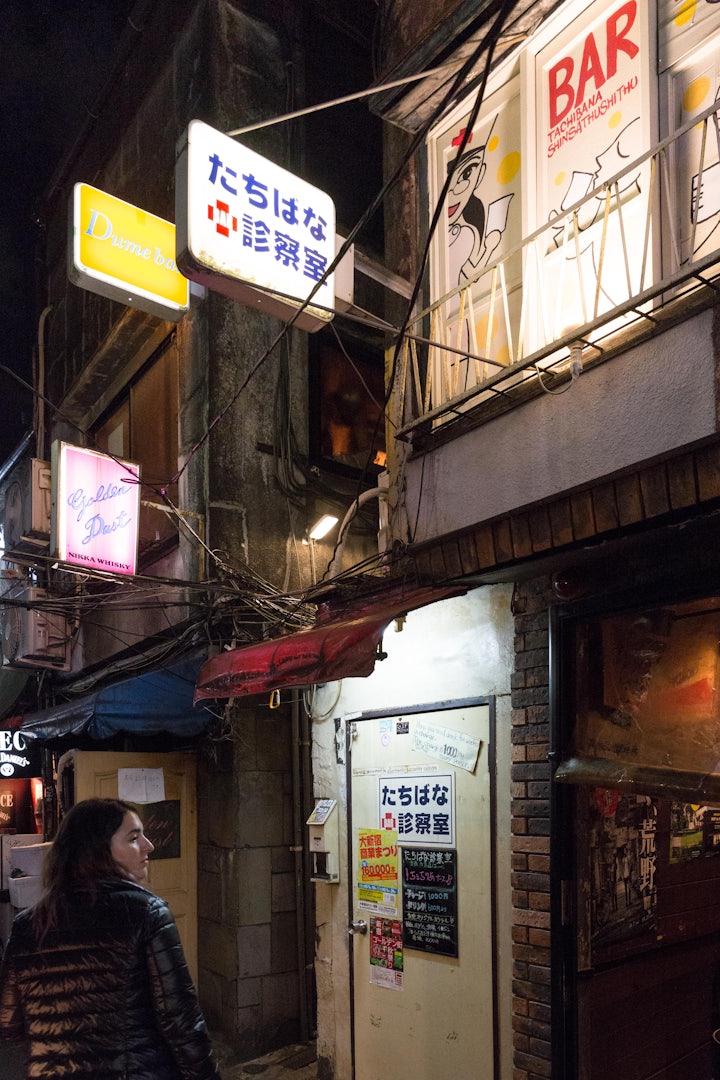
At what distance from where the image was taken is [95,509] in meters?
9.80

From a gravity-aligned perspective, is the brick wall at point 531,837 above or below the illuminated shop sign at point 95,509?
below

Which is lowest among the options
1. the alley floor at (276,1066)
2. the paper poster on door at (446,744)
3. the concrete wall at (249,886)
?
the alley floor at (276,1066)

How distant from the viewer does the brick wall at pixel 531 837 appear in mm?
4994

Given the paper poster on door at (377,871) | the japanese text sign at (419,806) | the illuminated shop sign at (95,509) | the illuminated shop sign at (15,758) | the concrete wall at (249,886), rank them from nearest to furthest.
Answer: the japanese text sign at (419,806)
the paper poster on door at (377,871)
the concrete wall at (249,886)
the illuminated shop sign at (95,509)
the illuminated shop sign at (15,758)

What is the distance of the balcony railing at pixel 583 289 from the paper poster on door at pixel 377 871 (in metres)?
3.43

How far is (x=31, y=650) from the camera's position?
1283 centimetres

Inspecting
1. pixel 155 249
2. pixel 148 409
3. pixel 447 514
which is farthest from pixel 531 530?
pixel 148 409

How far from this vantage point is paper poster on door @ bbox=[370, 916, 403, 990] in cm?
634

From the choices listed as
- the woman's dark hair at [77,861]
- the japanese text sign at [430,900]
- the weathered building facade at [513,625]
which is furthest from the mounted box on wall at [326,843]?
the woman's dark hair at [77,861]

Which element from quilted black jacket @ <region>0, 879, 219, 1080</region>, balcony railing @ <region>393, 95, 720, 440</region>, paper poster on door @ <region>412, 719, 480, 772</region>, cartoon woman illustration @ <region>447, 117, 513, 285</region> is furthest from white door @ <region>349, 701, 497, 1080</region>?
cartoon woman illustration @ <region>447, 117, 513, 285</region>

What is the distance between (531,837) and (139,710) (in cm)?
470

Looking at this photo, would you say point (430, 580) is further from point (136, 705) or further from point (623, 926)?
point (136, 705)

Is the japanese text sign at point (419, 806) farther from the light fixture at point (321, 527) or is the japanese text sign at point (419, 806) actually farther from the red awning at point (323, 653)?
the light fixture at point (321, 527)

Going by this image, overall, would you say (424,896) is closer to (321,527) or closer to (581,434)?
(581,434)
